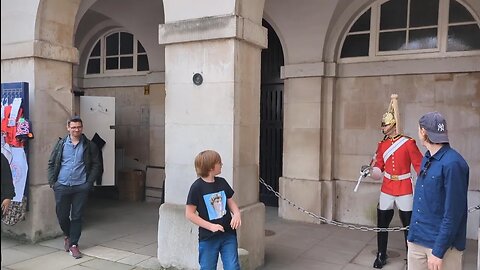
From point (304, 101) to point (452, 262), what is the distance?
5.17m

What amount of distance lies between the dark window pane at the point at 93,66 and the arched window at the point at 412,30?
6.56 meters

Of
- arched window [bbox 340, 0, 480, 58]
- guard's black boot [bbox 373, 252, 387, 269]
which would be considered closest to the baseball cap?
guard's black boot [bbox 373, 252, 387, 269]

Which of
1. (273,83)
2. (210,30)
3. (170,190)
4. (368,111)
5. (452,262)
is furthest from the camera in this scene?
(273,83)

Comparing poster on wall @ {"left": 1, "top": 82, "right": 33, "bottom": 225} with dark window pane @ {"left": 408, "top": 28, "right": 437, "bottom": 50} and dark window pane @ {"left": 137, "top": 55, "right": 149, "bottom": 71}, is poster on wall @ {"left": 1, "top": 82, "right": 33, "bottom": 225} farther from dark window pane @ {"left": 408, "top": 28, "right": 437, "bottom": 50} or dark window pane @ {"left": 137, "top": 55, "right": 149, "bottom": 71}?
dark window pane @ {"left": 408, "top": 28, "right": 437, "bottom": 50}

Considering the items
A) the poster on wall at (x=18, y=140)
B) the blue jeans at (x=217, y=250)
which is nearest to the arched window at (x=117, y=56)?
the poster on wall at (x=18, y=140)

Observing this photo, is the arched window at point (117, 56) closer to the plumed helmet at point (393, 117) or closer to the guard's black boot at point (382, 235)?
the plumed helmet at point (393, 117)

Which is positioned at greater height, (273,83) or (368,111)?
(273,83)

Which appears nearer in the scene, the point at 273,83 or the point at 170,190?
the point at 170,190

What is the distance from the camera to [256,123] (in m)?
5.30

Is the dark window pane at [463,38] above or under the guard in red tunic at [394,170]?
above

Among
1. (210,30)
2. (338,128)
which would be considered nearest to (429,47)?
(338,128)

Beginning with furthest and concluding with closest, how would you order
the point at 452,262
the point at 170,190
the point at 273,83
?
the point at 273,83 < the point at 170,190 < the point at 452,262

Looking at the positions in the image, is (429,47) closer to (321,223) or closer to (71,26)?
(321,223)

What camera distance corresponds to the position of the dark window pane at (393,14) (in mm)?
7492
